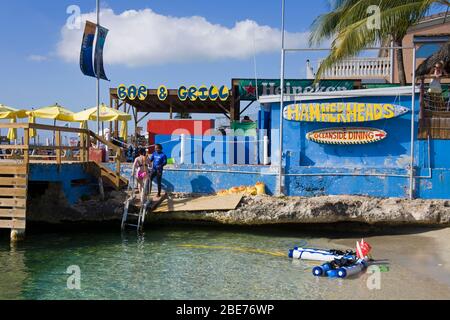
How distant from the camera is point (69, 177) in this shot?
1450cm

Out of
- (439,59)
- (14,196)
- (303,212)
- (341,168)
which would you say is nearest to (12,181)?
(14,196)

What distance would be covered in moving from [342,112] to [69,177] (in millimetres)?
8448

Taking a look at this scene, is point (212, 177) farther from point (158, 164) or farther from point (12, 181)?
point (12, 181)

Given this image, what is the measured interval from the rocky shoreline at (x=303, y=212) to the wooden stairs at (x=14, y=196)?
2282 millimetres

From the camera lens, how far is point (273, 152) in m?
15.4

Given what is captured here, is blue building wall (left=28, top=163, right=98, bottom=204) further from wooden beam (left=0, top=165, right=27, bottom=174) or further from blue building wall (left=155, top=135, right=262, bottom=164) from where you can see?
blue building wall (left=155, top=135, right=262, bottom=164)

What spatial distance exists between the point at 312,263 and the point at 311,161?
5.31 meters

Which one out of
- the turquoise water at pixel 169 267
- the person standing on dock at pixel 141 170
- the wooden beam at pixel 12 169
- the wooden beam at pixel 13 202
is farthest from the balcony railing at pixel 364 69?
the wooden beam at pixel 13 202

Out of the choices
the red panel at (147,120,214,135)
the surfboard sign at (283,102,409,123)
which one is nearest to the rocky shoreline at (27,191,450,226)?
the surfboard sign at (283,102,409,123)

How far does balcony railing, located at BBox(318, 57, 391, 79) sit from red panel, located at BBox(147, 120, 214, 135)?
731cm

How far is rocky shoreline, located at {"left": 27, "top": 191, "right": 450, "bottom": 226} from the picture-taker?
13633mm

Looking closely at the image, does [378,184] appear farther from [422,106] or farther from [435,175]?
[422,106]

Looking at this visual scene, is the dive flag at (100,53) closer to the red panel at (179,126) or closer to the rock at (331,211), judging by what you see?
the red panel at (179,126)
